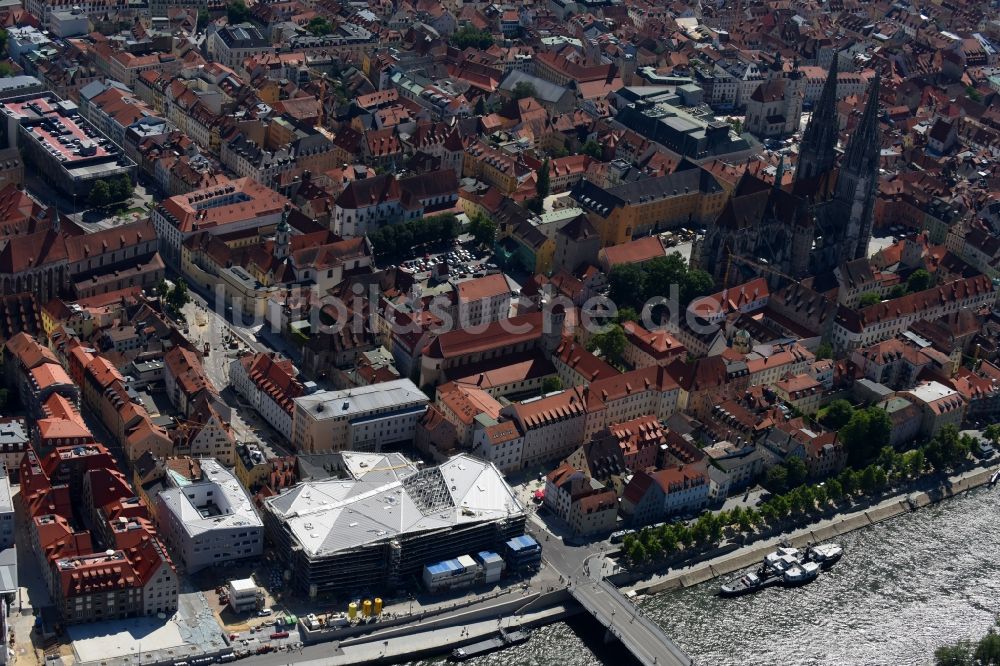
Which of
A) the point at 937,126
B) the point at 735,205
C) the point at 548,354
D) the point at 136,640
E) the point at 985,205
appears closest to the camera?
the point at 136,640

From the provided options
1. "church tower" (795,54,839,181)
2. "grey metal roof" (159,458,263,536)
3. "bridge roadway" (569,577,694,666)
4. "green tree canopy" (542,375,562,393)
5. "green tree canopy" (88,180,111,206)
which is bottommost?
"bridge roadway" (569,577,694,666)

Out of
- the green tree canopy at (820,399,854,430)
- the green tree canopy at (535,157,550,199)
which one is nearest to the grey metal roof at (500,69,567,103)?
the green tree canopy at (535,157,550,199)

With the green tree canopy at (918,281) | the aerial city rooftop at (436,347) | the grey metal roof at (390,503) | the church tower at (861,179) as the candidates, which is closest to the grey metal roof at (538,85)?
the aerial city rooftop at (436,347)

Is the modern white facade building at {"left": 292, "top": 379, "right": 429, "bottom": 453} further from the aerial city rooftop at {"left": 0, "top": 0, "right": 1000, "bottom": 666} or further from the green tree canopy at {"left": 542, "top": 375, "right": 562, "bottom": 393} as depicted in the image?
the green tree canopy at {"left": 542, "top": 375, "right": 562, "bottom": 393}

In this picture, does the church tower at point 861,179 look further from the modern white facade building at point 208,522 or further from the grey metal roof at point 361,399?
the modern white facade building at point 208,522

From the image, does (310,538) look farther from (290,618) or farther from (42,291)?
(42,291)

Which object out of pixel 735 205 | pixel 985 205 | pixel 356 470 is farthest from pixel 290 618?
pixel 985 205

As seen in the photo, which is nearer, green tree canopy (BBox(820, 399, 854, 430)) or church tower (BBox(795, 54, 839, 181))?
green tree canopy (BBox(820, 399, 854, 430))
